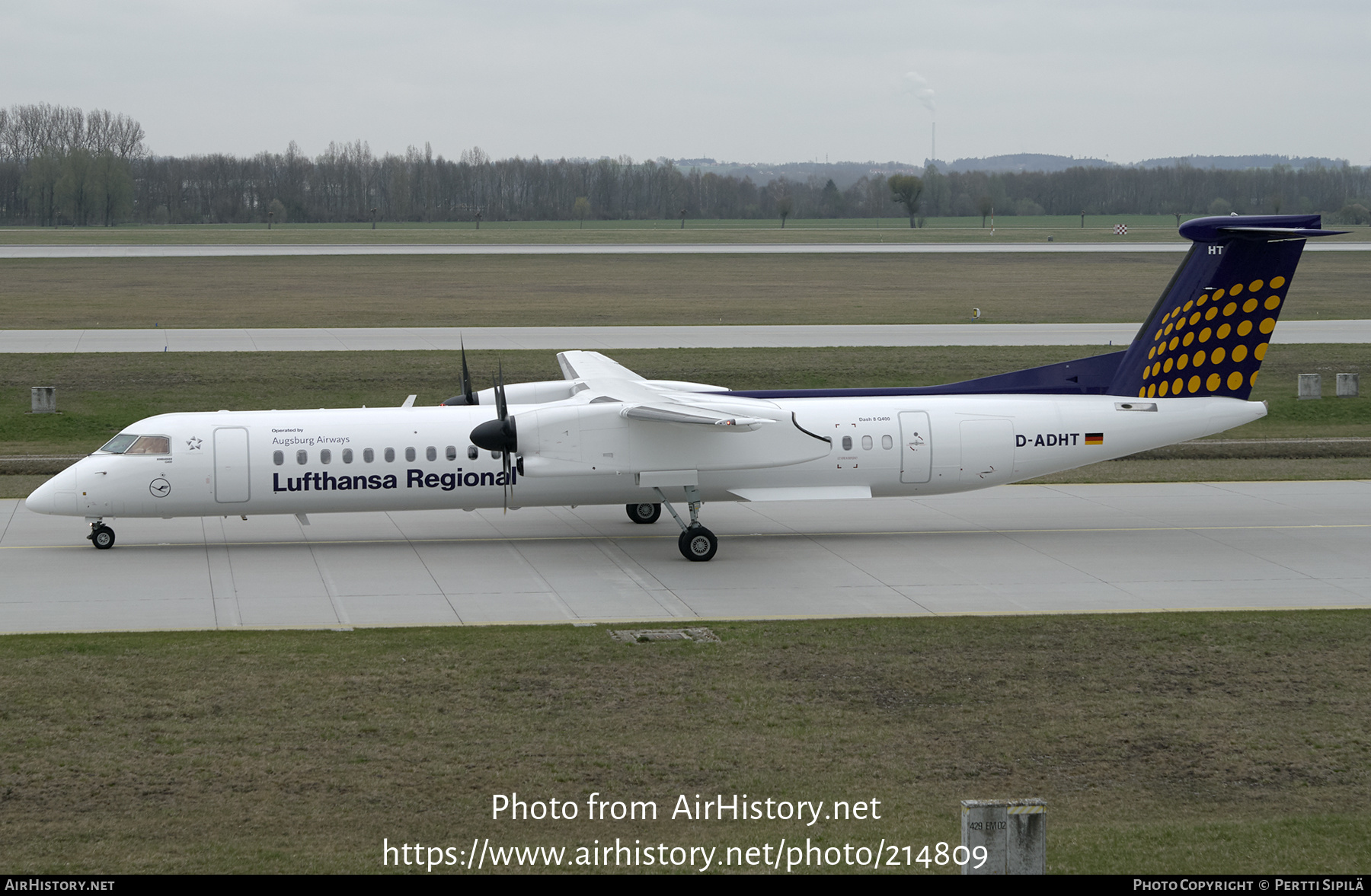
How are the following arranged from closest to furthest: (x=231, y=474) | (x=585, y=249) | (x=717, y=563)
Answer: (x=717, y=563) < (x=231, y=474) < (x=585, y=249)

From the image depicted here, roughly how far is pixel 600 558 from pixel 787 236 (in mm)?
112698

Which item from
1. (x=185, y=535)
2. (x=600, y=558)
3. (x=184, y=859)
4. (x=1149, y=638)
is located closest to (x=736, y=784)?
(x=184, y=859)

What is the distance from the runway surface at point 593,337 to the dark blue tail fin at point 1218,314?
2591cm

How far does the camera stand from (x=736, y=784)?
13.0 metres

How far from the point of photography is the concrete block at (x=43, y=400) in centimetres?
3950

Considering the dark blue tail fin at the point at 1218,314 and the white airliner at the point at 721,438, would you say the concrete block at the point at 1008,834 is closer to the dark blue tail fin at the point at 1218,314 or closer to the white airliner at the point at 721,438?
the white airliner at the point at 721,438

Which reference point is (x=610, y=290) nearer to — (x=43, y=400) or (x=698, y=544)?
(x=43, y=400)

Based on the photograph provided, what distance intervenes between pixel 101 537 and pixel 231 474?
292 cm

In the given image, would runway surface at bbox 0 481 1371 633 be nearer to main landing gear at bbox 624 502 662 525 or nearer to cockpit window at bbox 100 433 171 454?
main landing gear at bbox 624 502 662 525

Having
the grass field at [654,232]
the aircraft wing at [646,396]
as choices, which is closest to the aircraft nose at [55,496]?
the aircraft wing at [646,396]

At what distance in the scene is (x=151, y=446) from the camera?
2403cm

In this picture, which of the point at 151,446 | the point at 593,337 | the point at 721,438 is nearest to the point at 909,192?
the point at 593,337

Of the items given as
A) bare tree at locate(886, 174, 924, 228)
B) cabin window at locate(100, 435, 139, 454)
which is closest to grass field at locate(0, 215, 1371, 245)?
bare tree at locate(886, 174, 924, 228)

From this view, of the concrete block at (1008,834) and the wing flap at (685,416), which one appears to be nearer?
the concrete block at (1008,834)
